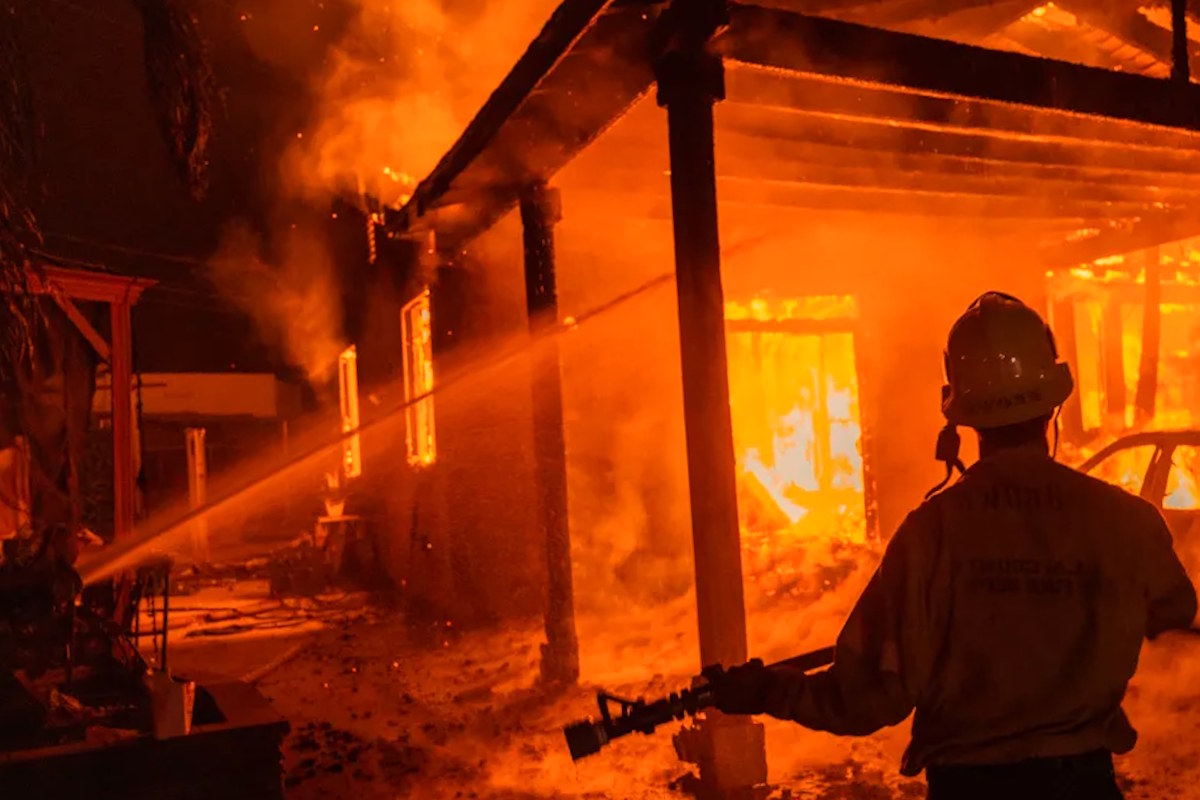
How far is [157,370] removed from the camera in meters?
40.2

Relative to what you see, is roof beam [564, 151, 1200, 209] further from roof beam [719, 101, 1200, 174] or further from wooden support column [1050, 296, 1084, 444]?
wooden support column [1050, 296, 1084, 444]

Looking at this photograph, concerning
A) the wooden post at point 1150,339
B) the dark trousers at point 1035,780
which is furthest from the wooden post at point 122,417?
the wooden post at point 1150,339

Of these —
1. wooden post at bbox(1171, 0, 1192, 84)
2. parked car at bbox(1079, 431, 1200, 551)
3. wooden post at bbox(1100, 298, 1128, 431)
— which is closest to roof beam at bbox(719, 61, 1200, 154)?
wooden post at bbox(1171, 0, 1192, 84)

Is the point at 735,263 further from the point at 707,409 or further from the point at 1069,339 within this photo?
the point at 1069,339

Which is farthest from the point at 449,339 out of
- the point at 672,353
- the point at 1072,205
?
the point at 1072,205

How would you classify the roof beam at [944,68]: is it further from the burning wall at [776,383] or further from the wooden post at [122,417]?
the wooden post at [122,417]

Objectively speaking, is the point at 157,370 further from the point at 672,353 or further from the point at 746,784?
the point at 746,784

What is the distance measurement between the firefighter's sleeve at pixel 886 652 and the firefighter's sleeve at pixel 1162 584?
48 centimetres

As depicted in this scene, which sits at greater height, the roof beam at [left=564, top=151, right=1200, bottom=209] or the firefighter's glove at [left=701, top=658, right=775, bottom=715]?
the roof beam at [left=564, top=151, right=1200, bottom=209]

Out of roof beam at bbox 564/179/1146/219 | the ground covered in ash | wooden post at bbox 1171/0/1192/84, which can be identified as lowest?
the ground covered in ash

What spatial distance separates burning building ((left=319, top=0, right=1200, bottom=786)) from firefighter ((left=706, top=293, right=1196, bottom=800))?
2.98 m

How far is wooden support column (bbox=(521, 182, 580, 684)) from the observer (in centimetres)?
749

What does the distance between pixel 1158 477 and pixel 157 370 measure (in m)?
39.3

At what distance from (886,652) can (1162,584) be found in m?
0.64
